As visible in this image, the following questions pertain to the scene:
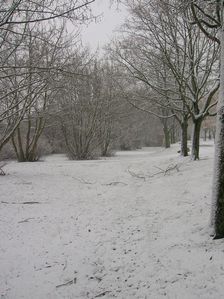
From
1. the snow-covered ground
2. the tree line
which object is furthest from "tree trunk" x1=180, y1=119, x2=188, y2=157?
the snow-covered ground

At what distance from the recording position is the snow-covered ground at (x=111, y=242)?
13.5 ft

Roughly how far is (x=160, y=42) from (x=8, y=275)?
10604 mm

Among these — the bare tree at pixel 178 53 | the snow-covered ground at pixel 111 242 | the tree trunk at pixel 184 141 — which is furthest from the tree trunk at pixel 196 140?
the snow-covered ground at pixel 111 242

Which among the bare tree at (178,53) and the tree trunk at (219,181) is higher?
→ the bare tree at (178,53)

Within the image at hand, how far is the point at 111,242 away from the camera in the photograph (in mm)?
5605

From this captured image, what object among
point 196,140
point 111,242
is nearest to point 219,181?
point 111,242

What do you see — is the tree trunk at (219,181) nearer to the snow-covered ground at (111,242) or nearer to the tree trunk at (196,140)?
the snow-covered ground at (111,242)

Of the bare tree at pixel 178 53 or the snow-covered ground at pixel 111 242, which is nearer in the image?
the snow-covered ground at pixel 111 242

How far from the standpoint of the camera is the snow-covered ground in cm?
411

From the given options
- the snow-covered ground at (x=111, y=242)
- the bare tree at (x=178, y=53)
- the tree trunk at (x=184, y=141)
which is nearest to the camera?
the snow-covered ground at (x=111, y=242)

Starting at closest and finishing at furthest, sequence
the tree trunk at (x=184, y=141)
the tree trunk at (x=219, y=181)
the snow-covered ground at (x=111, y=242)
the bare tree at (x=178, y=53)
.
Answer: the snow-covered ground at (x=111, y=242) → the tree trunk at (x=219, y=181) → the bare tree at (x=178, y=53) → the tree trunk at (x=184, y=141)

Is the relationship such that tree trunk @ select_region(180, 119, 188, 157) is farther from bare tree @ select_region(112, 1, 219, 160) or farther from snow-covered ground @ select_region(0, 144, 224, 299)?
snow-covered ground @ select_region(0, 144, 224, 299)

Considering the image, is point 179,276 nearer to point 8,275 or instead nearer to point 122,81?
point 8,275

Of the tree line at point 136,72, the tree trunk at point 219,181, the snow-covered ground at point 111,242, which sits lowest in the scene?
the snow-covered ground at point 111,242
